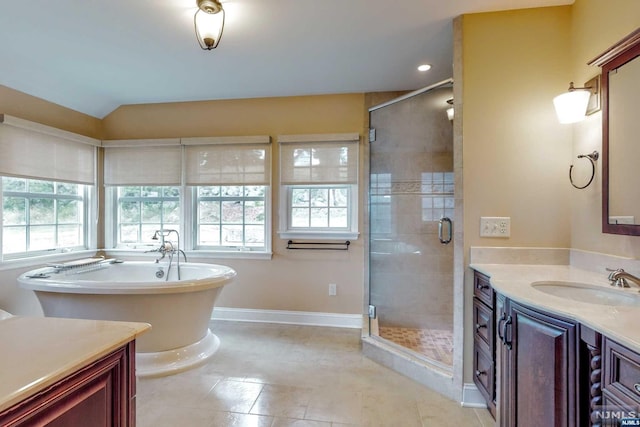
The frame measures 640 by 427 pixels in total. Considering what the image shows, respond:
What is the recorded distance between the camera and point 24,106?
283 centimetres

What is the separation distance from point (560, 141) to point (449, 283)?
1613 mm

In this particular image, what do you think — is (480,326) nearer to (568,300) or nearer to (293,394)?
(568,300)

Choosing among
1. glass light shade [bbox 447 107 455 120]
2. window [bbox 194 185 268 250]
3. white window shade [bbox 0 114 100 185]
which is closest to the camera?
glass light shade [bbox 447 107 455 120]

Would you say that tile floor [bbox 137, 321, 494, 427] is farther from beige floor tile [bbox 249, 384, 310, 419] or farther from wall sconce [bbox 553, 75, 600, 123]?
wall sconce [bbox 553, 75, 600, 123]

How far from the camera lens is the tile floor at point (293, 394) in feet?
5.86

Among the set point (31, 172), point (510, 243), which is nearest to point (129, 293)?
point (31, 172)

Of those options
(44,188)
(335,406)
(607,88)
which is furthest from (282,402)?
(44,188)

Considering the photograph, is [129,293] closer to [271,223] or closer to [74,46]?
[271,223]

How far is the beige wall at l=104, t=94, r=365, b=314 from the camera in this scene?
3.24 meters

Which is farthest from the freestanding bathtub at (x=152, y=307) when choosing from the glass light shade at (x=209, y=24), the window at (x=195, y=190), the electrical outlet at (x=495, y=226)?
the electrical outlet at (x=495, y=226)

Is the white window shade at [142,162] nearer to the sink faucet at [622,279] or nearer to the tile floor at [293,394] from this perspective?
the tile floor at [293,394]

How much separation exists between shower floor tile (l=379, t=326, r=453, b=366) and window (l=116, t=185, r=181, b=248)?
2.64m

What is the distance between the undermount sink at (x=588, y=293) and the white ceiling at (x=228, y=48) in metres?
1.68

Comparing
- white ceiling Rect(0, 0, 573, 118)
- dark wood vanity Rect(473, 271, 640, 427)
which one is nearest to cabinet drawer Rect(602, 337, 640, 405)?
dark wood vanity Rect(473, 271, 640, 427)
